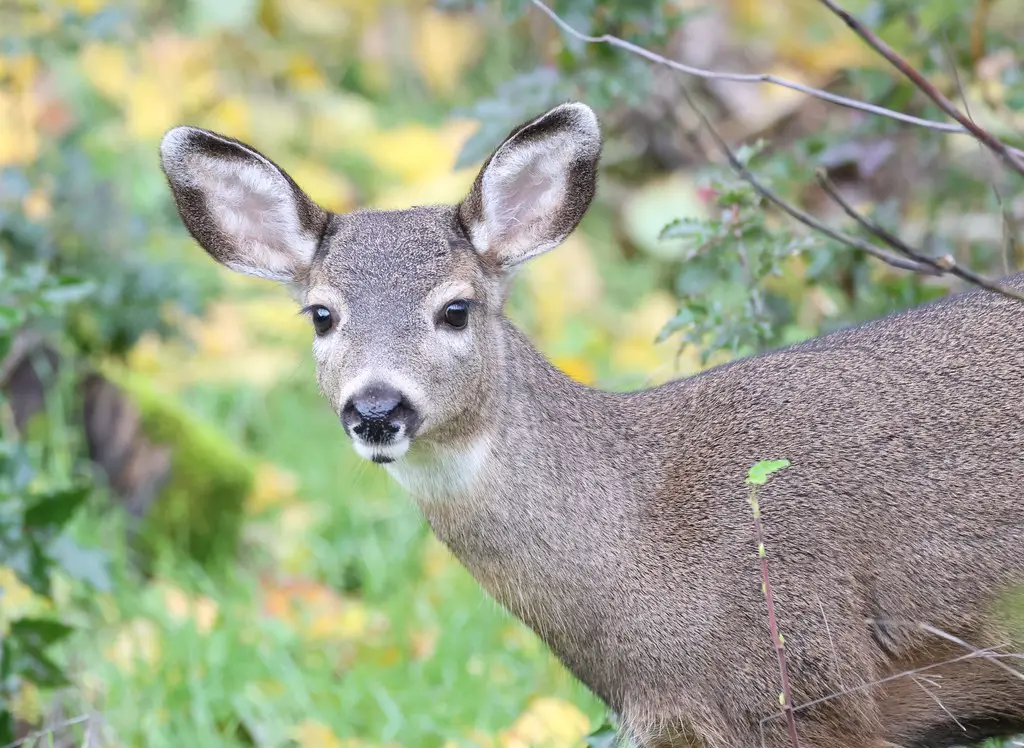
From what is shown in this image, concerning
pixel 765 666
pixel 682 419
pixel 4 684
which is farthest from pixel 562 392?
pixel 4 684

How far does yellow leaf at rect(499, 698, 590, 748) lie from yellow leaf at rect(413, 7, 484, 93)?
23.4ft

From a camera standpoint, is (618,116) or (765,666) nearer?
(765,666)

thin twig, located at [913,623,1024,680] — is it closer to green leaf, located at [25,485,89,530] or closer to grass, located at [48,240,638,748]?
grass, located at [48,240,638,748]

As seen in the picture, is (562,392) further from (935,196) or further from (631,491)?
(935,196)

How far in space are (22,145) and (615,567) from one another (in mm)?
4117

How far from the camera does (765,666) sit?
12.0 ft

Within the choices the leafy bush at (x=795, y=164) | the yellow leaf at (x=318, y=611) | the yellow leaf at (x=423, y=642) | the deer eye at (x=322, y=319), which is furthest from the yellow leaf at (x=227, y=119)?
the deer eye at (x=322, y=319)

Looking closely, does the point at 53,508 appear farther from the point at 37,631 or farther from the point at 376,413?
the point at 376,413

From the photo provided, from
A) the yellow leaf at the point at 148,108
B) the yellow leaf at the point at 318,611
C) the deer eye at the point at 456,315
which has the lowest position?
the yellow leaf at the point at 318,611

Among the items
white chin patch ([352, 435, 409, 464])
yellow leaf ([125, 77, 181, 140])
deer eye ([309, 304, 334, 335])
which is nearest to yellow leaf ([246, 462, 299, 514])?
yellow leaf ([125, 77, 181, 140])

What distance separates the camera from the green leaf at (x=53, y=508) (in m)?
4.76

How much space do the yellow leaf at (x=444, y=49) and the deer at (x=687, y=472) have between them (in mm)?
7432

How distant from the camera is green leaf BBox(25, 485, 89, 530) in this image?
4.76 metres

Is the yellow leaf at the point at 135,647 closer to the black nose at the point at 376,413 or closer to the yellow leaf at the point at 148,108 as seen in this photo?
the black nose at the point at 376,413
